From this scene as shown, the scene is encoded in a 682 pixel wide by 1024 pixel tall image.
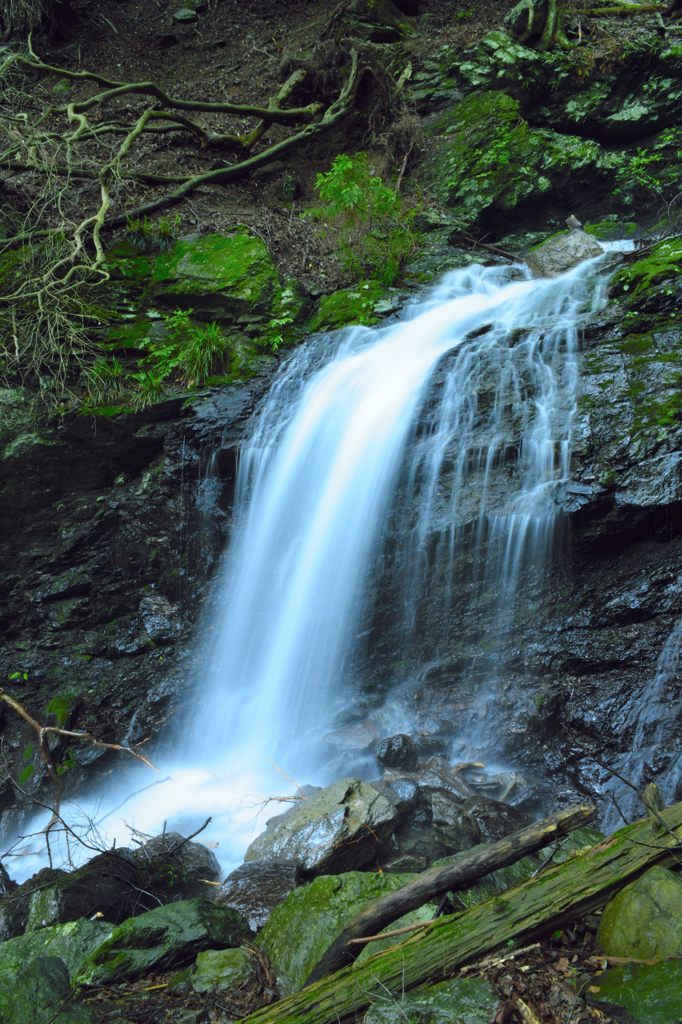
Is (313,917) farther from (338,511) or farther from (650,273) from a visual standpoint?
(650,273)

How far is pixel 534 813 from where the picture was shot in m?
4.52

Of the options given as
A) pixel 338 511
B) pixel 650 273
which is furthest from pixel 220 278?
pixel 650 273

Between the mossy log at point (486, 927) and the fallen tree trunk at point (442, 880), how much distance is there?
141 millimetres

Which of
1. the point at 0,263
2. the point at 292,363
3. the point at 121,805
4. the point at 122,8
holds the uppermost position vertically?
the point at 122,8

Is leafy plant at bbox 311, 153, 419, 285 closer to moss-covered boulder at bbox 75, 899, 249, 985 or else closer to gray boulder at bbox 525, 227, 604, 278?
gray boulder at bbox 525, 227, 604, 278

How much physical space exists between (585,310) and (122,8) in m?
13.3

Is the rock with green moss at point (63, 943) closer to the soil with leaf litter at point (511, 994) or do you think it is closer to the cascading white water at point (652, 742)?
the soil with leaf litter at point (511, 994)

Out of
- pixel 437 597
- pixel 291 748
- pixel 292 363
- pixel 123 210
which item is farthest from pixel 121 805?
pixel 123 210

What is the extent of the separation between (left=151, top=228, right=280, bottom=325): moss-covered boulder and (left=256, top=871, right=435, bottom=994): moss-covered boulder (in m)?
6.50

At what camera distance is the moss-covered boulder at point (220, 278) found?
827 cm

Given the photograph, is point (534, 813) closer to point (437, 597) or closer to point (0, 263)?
point (437, 597)

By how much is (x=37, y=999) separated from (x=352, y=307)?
7476mm

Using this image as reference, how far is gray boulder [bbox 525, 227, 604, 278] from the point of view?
8.66 meters

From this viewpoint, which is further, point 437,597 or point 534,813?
point 437,597
